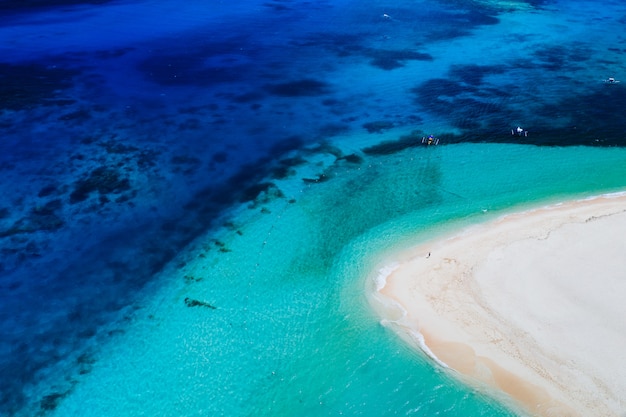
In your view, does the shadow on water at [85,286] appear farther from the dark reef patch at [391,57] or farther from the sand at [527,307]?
the dark reef patch at [391,57]

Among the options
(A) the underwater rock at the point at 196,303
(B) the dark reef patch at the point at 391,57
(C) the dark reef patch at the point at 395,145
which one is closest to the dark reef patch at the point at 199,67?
(B) the dark reef patch at the point at 391,57

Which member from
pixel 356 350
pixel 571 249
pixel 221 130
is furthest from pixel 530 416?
pixel 221 130

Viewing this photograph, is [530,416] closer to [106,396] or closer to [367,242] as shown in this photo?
[367,242]

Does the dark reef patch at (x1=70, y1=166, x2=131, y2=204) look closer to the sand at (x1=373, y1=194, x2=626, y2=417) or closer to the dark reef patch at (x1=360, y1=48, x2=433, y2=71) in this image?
the sand at (x1=373, y1=194, x2=626, y2=417)

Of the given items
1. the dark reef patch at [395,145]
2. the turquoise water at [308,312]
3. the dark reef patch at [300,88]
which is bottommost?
the turquoise water at [308,312]

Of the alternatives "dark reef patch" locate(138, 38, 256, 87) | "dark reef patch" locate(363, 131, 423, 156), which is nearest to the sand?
"dark reef patch" locate(363, 131, 423, 156)

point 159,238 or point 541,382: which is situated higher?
point 159,238

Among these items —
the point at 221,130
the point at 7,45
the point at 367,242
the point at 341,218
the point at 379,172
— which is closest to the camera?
the point at 367,242
